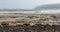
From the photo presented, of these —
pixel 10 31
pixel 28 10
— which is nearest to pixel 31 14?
pixel 28 10

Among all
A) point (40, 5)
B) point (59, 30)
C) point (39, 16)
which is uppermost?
point (40, 5)

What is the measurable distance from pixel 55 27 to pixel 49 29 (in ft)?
0.21

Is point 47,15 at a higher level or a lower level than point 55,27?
higher

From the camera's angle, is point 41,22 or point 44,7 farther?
point 44,7

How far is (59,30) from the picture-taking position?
883 mm

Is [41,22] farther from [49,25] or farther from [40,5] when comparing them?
[40,5]

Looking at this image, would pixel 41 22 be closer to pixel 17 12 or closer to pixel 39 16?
pixel 39 16

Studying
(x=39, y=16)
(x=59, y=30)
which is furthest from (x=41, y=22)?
(x=59, y=30)

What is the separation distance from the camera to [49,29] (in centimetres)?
88

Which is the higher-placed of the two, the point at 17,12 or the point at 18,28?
the point at 17,12

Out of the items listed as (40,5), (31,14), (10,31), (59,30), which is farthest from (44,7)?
(10,31)

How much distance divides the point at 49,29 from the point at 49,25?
4 cm

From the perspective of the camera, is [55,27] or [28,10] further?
[28,10]

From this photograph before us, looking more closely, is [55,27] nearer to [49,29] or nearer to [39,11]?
[49,29]
